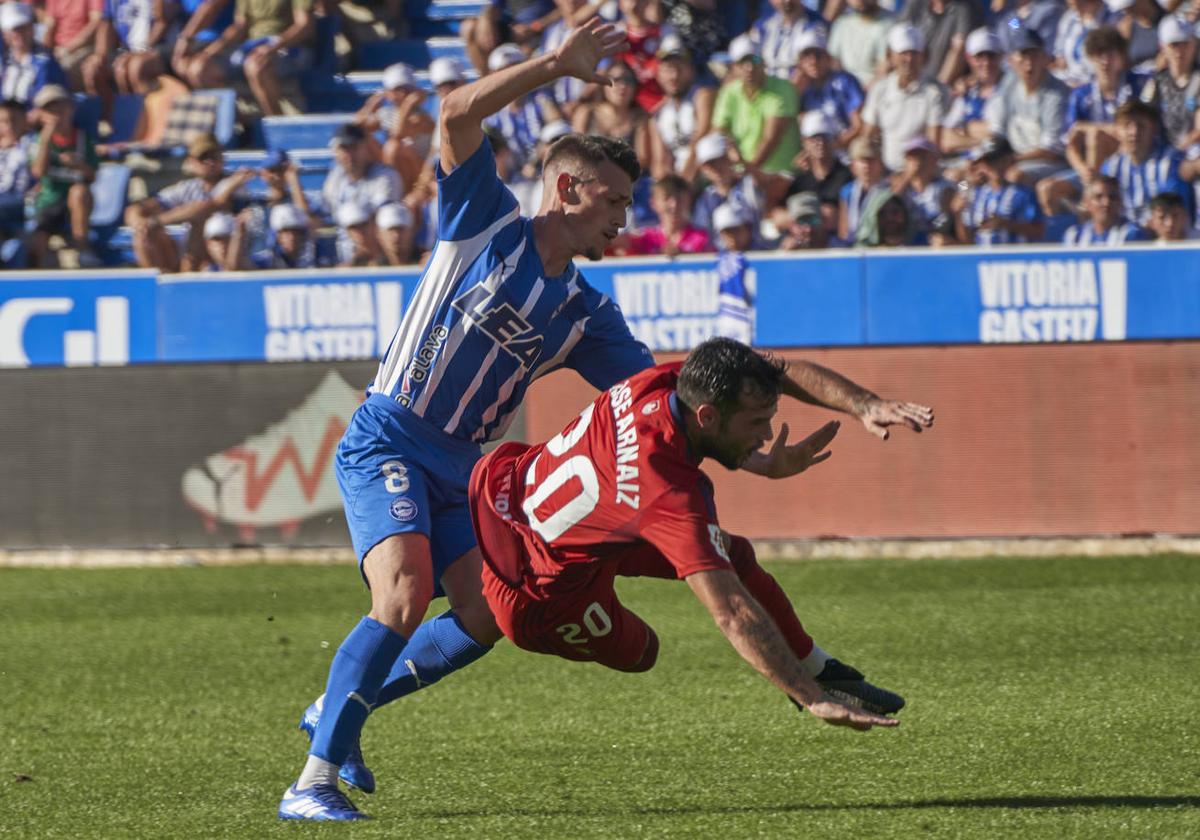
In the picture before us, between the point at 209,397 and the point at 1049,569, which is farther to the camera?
the point at 209,397

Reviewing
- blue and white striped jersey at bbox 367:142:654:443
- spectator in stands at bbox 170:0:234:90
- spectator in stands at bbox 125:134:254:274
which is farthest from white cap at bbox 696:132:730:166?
blue and white striped jersey at bbox 367:142:654:443

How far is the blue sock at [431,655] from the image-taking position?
5.62 meters

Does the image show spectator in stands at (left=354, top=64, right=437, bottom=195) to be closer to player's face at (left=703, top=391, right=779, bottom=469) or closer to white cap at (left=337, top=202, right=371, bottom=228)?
white cap at (left=337, top=202, right=371, bottom=228)

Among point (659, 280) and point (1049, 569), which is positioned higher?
point (659, 280)

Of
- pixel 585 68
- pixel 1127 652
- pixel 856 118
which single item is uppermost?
pixel 585 68

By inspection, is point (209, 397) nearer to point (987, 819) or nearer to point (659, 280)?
point (659, 280)

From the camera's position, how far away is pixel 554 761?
19.9ft

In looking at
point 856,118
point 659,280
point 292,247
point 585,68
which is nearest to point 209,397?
point 292,247

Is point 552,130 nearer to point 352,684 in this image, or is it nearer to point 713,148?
point 713,148

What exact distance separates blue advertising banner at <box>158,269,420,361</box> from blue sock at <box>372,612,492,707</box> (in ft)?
22.2

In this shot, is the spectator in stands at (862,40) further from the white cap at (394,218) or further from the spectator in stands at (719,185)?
the white cap at (394,218)

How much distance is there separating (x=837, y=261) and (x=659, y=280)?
1168 millimetres

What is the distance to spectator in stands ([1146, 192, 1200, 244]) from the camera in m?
11.0

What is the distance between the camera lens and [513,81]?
505 cm
